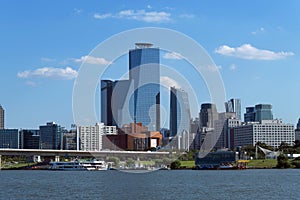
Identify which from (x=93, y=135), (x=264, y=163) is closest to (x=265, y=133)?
(x=93, y=135)

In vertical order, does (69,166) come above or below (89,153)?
below

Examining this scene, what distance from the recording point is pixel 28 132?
196500mm

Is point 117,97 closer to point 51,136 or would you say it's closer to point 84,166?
point 84,166

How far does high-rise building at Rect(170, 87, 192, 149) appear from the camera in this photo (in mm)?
88625

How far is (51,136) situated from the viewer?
189875mm

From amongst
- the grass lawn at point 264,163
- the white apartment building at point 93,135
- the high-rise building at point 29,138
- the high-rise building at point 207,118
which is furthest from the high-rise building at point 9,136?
the grass lawn at point 264,163

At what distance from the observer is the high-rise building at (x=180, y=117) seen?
8862 centimetres

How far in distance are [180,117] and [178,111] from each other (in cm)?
347

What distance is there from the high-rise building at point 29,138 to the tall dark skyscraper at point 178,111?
71.5 metres

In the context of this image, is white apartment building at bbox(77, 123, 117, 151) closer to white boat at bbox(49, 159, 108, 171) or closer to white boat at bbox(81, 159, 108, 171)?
white boat at bbox(49, 159, 108, 171)

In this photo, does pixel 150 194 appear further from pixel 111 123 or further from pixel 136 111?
pixel 111 123

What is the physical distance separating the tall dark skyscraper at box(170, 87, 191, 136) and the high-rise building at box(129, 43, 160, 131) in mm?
3904

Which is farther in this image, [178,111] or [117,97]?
[178,111]

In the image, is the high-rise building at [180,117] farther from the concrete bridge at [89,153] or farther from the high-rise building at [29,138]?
the high-rise building at [29,138]
